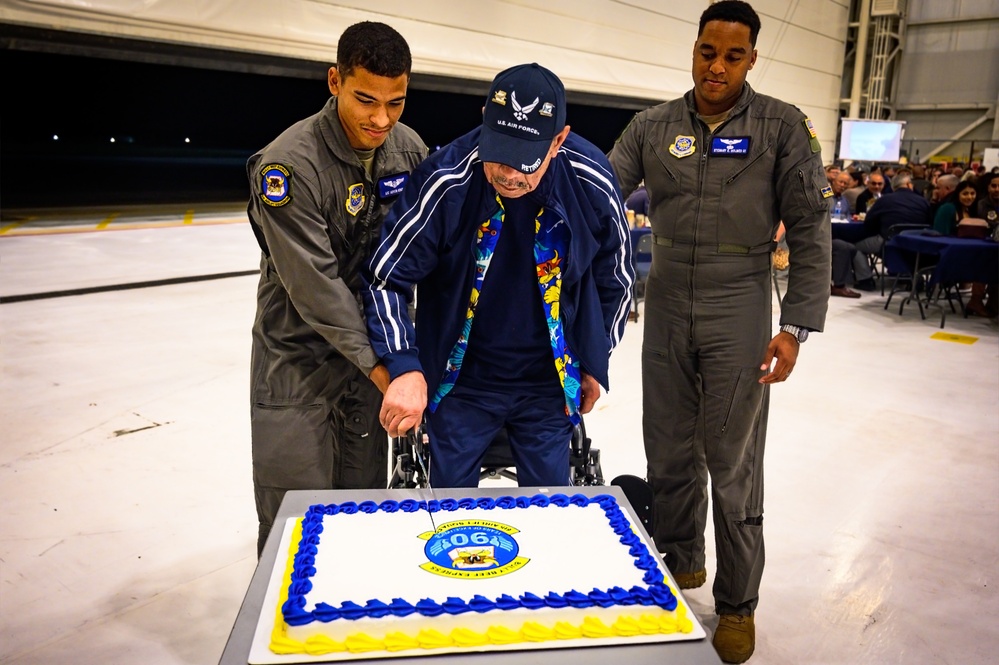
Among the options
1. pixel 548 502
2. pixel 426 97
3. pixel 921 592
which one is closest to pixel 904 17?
pixel 426 97

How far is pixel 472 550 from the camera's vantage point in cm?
135

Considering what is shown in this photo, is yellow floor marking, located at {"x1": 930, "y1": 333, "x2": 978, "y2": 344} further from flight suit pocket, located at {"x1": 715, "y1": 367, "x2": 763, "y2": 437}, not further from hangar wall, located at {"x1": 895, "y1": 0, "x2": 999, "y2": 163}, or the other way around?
hangar wall, located at {"x1": 895, "y1": 0, "x2": 999, "y2": 163}

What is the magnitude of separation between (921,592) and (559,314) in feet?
6.00

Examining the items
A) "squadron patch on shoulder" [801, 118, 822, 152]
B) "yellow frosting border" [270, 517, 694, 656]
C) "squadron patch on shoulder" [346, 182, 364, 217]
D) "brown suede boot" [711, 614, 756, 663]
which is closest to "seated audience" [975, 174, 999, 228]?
"squadron patch on shoulder" [801, 118, 822, 152]

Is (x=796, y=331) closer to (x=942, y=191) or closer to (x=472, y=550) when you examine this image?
(x=472, y=550)

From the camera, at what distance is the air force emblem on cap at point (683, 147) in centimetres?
228

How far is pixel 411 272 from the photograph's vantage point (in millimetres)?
1729

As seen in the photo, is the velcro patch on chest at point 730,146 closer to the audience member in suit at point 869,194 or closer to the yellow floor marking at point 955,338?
the yellow floor marking at point 955,338

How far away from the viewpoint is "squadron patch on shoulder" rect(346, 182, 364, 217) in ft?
6.40

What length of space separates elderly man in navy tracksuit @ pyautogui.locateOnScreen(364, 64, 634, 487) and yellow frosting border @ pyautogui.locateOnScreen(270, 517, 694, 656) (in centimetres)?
56

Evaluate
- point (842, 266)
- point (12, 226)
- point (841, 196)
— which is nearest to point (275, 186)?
point (842, 266)

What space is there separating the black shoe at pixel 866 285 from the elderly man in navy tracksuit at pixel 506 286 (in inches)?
290

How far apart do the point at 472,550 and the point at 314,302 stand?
730 mm

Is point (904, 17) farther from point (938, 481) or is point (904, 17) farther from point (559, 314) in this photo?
point (559, 314)
